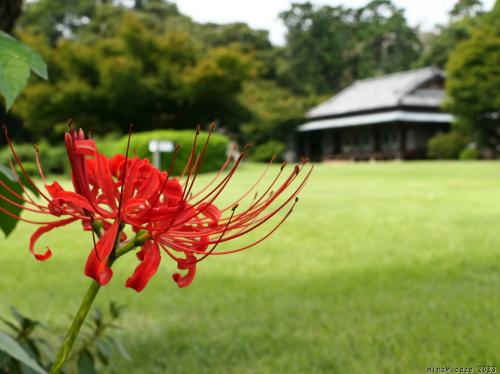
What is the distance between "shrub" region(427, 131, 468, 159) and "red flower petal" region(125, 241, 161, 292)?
25.1 meters

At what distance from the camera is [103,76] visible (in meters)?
19.6

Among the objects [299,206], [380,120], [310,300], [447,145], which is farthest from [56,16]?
[310,300]

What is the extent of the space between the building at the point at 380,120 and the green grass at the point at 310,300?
20543 millimetres

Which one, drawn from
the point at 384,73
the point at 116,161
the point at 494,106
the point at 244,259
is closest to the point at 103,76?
the point at 494,106

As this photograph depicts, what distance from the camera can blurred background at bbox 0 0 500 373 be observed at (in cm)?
281

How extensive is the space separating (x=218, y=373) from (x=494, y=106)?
22738 mm

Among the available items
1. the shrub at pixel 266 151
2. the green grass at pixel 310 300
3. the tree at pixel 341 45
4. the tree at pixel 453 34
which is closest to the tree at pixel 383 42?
the tree at pixel 341 45

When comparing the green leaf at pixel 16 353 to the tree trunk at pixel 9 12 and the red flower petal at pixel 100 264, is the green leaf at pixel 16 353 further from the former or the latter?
the tree trunk at pixel 9 12

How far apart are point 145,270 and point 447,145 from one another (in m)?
25.1

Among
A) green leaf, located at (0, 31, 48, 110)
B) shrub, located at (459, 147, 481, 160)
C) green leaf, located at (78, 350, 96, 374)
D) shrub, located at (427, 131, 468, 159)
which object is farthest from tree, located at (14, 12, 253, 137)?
green leaf, located at (0, 31, 48, 110)

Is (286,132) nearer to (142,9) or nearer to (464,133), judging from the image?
(464,133)

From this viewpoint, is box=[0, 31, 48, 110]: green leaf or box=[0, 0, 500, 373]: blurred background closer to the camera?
box=[0, 31, 48, 110]: green leaf

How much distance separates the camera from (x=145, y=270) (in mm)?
517

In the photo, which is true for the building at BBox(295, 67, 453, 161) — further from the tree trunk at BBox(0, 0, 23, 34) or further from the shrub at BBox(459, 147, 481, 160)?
the tree trunk at BBox(0, 0, 23, 34)
